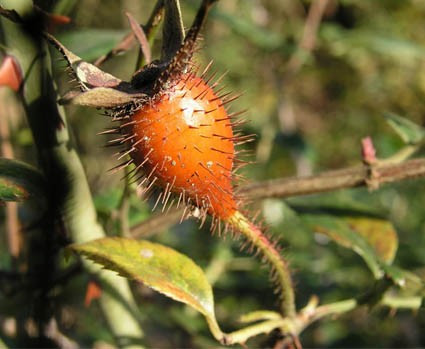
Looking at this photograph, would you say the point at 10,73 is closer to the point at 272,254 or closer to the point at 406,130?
the point at 272,254

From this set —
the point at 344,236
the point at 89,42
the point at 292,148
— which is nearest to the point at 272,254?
the point at 344,236

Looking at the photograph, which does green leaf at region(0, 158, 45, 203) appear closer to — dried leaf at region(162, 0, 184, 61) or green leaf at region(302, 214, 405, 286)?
dried leaf at region(162, 0, 184, 61)

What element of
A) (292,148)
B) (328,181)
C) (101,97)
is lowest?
(292,148)

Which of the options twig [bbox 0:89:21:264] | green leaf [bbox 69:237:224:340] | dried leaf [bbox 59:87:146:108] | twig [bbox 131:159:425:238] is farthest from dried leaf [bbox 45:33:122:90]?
twig [bbox 0:89:21:264]

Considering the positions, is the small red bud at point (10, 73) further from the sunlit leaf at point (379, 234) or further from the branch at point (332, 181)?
the sunlit leaf at point (379, 234)

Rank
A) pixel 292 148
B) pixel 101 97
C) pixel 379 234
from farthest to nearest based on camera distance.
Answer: pixel 292 148
pixel 379 234
pixel 101 97

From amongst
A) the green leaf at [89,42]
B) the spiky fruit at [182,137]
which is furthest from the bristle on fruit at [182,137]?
the green leaf at [89,42]
